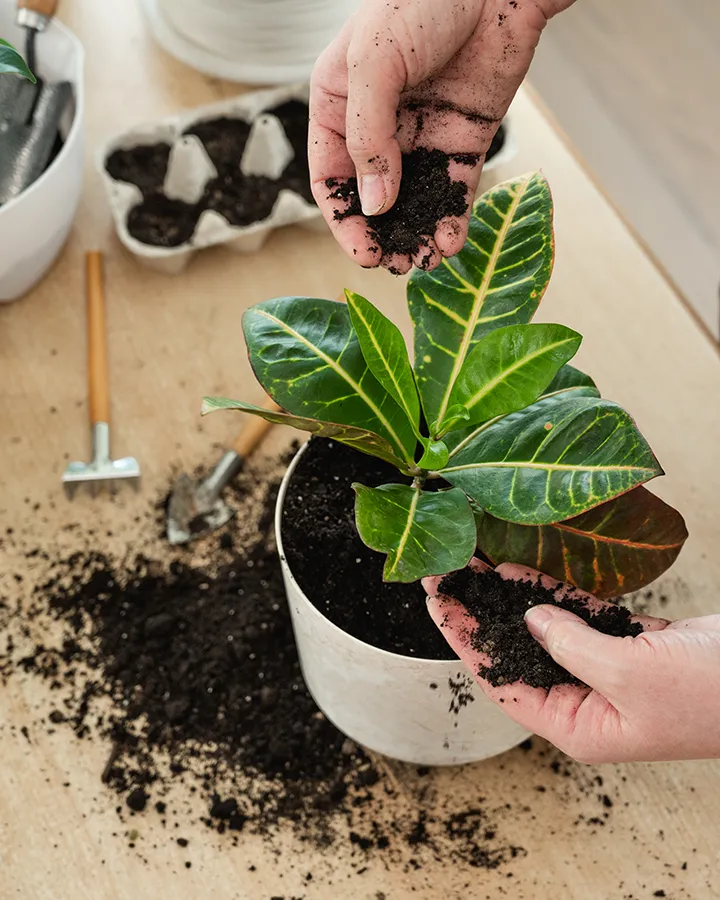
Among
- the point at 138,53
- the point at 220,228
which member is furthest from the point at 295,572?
the point at 138,53

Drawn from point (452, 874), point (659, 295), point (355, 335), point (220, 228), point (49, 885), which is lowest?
point (49, 885)

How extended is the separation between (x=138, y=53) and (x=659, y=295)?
90 cm

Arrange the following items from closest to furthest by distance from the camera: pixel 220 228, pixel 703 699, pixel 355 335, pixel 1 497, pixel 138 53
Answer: pixel 703 699 < pixel 355 335 < pixel 1 497 < pixel 220 228 < pixel 138 53

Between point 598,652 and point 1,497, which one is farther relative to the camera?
point 1,497

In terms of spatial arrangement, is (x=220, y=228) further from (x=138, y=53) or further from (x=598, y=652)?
(x=598, y=652)

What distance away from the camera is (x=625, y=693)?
2.14 feet

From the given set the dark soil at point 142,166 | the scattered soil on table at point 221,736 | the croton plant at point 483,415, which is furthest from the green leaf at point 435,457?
the dark soil at point 142,166

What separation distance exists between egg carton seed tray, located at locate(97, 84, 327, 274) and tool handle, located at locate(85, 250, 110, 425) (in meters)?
0.06

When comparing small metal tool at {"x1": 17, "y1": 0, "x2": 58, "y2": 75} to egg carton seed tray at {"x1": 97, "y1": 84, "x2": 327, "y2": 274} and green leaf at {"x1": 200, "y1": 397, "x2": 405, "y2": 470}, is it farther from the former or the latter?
green leaf at {"x1": 200, "y1": 397, "x2": 405, "y2": 470}

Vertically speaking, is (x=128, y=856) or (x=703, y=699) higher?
(x=703, y=699)

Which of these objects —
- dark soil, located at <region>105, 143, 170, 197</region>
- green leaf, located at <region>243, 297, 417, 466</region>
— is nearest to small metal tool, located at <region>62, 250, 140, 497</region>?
dark soil, located at <region>105, 143, 170, 197</region>

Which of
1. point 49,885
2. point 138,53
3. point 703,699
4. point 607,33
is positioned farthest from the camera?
point 607,33

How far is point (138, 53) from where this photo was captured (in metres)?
1.52

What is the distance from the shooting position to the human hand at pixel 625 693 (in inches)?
25.6
